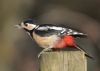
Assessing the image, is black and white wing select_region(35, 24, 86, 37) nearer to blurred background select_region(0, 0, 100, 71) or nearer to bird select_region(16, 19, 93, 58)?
bird select_region(16, 19, 93, 58)

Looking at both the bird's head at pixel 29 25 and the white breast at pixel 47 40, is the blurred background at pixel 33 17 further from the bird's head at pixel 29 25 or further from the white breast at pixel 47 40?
the white breast at pixel 47 40

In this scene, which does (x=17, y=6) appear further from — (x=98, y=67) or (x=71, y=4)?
(x=98, y=67)

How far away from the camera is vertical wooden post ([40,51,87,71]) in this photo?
372 cm

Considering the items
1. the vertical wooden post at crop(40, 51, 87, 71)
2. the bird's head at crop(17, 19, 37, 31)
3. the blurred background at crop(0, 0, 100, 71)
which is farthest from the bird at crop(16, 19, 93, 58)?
the blurred background at crop(0, 0, 100, 71)

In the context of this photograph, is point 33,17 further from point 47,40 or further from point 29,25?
point 47,40

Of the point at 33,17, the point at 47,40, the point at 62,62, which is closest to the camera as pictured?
the point at 62,62

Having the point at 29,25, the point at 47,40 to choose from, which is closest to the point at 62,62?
the point at 47,40

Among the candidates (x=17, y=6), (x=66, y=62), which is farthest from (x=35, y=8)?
(x=66, y=62)

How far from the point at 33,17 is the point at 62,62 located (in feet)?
21.8

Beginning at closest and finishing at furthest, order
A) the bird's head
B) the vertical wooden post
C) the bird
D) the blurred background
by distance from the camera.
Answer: the vertical wooden post < the bird < the bird's head < the blurred background

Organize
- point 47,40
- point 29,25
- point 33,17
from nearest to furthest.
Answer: point 47,40 → point 29,25 → point 33,17

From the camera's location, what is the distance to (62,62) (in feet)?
12.2

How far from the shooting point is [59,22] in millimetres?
10133

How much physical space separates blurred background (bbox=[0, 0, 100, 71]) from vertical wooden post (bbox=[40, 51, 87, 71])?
617 centimetres
